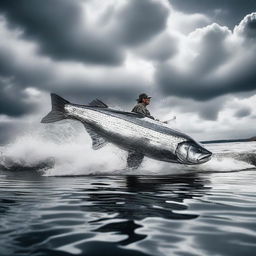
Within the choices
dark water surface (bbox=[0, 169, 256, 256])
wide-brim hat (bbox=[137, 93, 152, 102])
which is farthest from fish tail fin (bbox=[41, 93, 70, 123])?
dark water surface (bbox=[0, 169, 256, 256])

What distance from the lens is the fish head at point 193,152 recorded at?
8859 mm

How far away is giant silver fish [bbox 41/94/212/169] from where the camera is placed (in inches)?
352

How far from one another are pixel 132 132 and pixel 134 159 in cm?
98

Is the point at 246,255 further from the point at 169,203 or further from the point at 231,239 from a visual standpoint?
the point at 169,203

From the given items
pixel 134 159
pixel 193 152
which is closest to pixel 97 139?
pixel 134 159

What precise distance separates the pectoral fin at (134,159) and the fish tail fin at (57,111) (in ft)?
7.76

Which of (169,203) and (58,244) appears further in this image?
(169,203)

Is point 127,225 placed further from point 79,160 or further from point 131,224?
point 79,160

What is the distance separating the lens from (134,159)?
9758 mm

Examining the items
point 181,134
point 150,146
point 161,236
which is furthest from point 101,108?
point 161,236

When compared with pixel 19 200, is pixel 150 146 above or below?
above

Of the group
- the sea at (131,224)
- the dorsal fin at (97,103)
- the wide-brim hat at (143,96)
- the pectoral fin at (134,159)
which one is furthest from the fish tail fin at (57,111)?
the sea at (131,224)

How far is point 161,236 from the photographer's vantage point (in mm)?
2680

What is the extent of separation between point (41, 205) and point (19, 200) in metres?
0.53
